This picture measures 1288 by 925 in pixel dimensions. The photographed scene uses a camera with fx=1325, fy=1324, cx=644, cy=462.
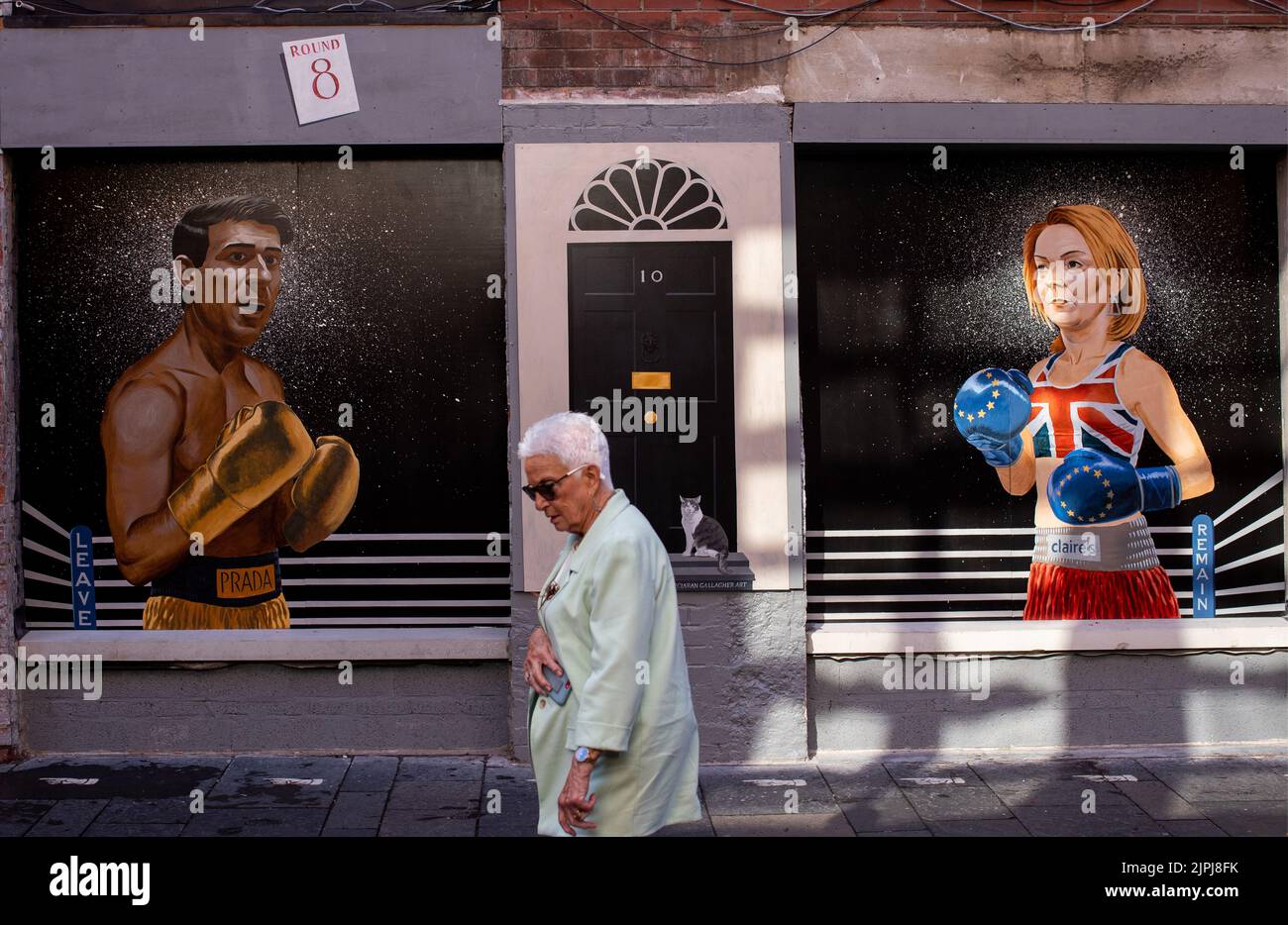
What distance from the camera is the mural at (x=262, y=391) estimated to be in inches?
293

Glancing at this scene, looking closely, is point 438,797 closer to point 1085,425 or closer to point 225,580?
point 225,580

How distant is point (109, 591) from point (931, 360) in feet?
15.9

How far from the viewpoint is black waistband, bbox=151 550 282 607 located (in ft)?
24.6

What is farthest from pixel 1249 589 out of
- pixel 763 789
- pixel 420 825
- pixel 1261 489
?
pixel 420 825

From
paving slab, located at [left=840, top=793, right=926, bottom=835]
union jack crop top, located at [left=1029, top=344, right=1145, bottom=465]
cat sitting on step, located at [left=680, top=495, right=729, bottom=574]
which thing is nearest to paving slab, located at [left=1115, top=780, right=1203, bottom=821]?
paving slab, located at [left=840, top=793, right=926, bottom=835]

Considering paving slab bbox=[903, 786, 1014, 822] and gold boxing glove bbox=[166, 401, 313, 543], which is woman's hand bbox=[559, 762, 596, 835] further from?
gold boxing glove bbox=[166, 401, 313, 543]

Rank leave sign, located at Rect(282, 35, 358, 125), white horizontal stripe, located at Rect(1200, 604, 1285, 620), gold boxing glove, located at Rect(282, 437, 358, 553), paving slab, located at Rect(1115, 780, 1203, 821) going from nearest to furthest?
Result: paving slab, located at Rect(1115, 780, 1203, 821)
leave sign, located at Rect(282, 35, 358, 125)
gold boxing glove, located at Rect(282, 437, 358, 553)
white horizontal stripe, located at Rect(1200, 604, 1285, 620)

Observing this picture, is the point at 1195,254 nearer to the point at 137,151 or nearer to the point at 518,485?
the point at 518,485

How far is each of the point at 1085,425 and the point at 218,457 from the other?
4946 mm

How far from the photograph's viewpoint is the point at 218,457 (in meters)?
7.45

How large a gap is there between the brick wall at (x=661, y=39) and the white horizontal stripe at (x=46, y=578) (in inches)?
147

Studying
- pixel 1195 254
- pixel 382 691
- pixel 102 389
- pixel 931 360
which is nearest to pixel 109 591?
pixel 102 389

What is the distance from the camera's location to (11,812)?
6465mm

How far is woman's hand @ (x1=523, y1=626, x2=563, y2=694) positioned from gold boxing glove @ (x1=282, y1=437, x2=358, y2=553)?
11.8 feet
